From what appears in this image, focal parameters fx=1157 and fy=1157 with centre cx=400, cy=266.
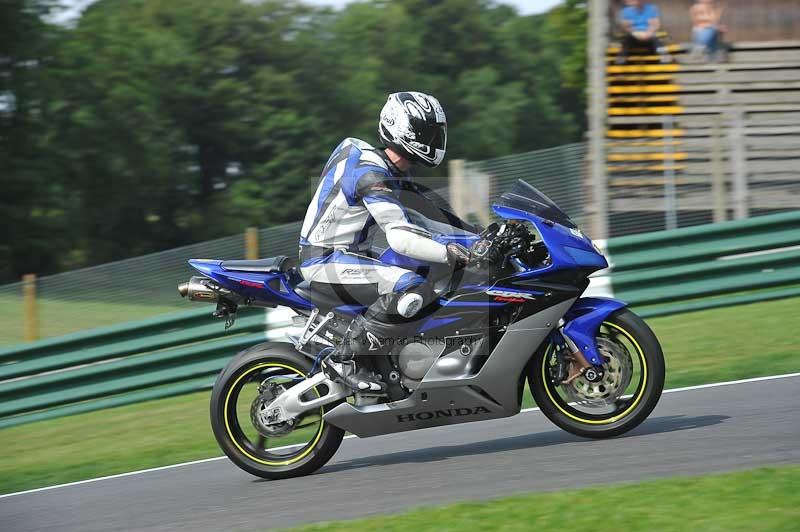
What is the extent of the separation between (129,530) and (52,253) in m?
32.8

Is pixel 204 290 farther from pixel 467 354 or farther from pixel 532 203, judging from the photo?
pixel 532 203

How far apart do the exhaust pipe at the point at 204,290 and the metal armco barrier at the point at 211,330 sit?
12.1ft

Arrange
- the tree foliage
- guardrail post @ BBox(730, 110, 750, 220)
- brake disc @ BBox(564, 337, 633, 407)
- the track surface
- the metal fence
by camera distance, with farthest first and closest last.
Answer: the tree foliage → guardrail post @ BBox(730, 110, 750, 220) → the metal fence → brake disc @ BBox(564, 337, 633, 407) → the track surface

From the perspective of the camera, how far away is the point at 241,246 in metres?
11.6

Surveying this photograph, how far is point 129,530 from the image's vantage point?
5855mm

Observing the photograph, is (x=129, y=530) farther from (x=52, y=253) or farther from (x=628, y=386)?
(x=52, y=253)

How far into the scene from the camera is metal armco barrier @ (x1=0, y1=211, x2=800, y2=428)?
404 inches

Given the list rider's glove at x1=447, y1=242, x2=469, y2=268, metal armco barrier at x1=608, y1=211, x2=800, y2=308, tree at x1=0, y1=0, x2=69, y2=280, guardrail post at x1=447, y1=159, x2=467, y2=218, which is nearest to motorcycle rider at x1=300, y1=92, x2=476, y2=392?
rider's glove at x1=447, y1=242, x2=469, y2=268

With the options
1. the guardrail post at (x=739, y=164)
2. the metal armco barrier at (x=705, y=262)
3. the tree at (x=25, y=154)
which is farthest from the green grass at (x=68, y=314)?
the tree at (x=25, y=154)

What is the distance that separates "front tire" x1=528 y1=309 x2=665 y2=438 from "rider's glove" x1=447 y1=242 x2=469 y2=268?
67cm

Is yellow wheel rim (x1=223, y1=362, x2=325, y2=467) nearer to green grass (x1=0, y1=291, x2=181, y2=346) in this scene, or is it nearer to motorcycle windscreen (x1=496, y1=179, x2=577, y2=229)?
motorcycle windscreen (x1=496, y1=179, x2=577, y2=229)

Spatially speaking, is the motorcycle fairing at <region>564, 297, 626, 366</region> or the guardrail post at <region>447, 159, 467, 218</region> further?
the guardrail post at <region>447, 159, 467, 218</region>

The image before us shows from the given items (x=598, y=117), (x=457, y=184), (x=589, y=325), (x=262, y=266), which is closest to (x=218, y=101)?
(x=598, y=117)

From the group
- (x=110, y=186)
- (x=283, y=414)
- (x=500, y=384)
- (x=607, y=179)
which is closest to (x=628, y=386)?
(x=500, y=384)
